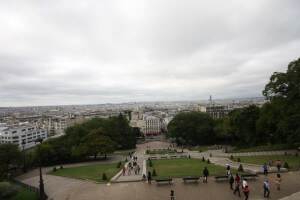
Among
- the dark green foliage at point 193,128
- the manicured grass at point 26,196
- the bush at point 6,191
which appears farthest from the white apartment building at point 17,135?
the bush at point 6,191

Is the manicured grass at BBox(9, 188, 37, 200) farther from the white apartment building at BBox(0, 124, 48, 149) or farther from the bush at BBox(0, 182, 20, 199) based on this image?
the white apartment building at BBox(0, 124, 48, 149)

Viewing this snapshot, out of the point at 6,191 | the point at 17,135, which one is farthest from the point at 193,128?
the point at 17,135

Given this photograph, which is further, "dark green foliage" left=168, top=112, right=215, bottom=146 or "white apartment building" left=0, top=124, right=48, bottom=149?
"white apartment building" left=0, top=124, right=48, bottom=149

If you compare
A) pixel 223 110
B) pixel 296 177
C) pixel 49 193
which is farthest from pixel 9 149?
pixel 223 110

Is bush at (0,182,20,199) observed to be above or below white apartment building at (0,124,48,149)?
above

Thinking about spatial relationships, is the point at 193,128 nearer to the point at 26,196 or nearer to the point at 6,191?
the point at 26,196

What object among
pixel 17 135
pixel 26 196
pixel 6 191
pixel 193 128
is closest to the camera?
pixel 6 191

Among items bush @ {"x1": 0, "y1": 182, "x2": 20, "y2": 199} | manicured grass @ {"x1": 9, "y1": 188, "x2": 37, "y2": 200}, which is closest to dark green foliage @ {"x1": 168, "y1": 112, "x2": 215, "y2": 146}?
manicured grass @ {"x1": 9, "y1": 188, "x2": 37, "y2": 200}

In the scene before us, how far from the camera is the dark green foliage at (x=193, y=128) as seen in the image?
7181 centimetres

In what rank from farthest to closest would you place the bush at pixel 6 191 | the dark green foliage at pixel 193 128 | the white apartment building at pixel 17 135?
the white apartment building at pixel 17 135 < the dark green foliage at pixel 193 128 < the bush at pixel 6 191

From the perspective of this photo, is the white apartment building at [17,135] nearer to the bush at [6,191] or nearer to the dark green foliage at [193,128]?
the dark green foliage at [193,128]

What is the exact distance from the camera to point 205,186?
72.4ft

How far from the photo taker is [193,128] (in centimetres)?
7375

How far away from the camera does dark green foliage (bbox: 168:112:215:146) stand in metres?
71.8
